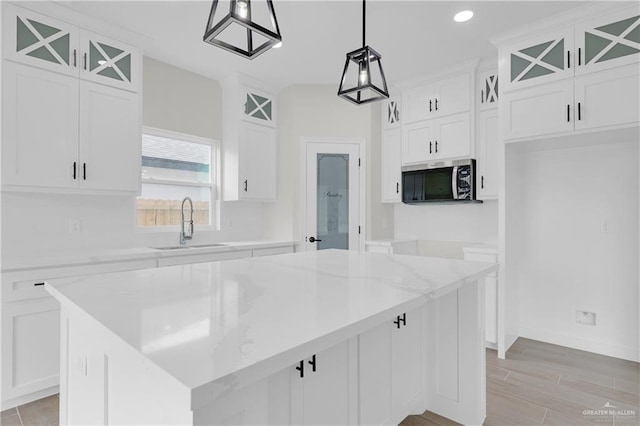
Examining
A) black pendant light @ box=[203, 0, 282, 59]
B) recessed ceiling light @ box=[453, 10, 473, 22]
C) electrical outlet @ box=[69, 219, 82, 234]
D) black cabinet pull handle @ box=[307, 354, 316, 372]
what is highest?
recessed ceiling light @ box=[453, 10, 473, 22]

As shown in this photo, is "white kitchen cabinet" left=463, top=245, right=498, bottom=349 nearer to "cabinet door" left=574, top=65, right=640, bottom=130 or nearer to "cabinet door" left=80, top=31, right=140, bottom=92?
"cabinet door" left=574, top=65, right=640, bottom=130

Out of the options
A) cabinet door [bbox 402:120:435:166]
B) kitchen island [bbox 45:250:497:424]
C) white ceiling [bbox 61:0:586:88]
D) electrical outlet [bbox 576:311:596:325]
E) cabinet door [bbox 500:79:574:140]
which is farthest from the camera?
cabinet door [bbox 402:120:435:166]

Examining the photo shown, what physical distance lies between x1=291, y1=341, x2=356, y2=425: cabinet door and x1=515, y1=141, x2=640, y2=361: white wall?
270 cm

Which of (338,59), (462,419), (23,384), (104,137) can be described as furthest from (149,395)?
(338,59)

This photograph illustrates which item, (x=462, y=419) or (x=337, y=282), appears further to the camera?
(x=462, y=419)

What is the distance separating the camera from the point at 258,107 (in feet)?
13.3

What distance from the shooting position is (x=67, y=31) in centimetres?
260

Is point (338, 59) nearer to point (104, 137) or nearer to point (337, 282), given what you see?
point (104, 137)

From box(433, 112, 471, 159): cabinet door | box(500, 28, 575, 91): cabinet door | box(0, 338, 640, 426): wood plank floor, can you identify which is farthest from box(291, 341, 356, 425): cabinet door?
box(433, 112, 471, 159): cabinet door

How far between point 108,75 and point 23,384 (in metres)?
2.31

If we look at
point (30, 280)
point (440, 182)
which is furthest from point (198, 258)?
point (440, 182)

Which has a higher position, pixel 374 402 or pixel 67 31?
pixel 67 31

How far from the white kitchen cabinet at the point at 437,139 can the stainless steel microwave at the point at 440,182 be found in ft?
0.31

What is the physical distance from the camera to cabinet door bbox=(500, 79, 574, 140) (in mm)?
2684
